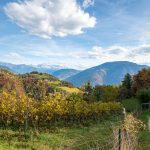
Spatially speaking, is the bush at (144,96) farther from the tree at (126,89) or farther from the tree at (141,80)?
the tree at (126,89)

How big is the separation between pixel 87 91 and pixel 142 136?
73.2 m

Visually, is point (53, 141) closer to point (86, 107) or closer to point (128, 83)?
point (86, 107)

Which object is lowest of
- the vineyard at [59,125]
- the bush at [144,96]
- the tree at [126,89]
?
the vineyard at [59,125]

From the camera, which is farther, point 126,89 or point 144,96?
point 126,89

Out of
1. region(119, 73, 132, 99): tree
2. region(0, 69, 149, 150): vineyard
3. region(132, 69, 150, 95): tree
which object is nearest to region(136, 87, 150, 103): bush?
region(0, 69, 149, 150): vineyard

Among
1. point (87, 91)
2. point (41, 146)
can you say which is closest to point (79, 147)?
point (41, 146)

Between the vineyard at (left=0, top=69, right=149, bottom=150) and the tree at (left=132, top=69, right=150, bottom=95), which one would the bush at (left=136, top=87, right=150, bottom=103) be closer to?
the vineyard at (left=0, top=69, right=149, bottom=150)

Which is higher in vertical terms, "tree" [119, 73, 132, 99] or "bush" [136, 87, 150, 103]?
"tree" [119, 73, 132, 99]

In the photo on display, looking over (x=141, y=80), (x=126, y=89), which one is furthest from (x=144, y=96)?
(x=126, y=89)

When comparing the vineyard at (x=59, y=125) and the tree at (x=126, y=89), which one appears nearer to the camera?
the vineyard at (x=59, y=125)

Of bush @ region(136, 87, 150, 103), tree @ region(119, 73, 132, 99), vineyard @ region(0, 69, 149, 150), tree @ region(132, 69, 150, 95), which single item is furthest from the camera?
tree @ region(119, 73, 132, 99)

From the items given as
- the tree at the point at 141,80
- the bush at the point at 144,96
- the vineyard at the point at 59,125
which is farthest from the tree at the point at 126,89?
the vineyard at the point at 59,125

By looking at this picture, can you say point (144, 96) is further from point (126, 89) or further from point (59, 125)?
point (59, 125)

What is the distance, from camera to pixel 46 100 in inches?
1403
